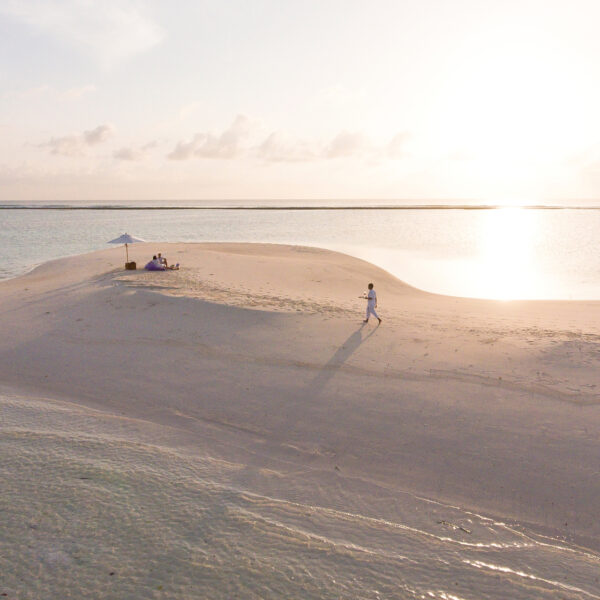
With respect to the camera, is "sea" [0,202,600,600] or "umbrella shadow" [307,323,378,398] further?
"umbrella shadow" [307,323,378,398]

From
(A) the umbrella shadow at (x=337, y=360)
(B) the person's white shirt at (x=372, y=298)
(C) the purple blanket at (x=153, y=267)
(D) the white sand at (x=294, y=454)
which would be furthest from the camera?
(C) the purple blanket at (x=153, y=267)

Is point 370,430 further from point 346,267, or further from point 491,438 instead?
point 346,267

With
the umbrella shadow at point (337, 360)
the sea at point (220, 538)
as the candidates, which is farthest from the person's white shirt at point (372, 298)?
the sea at point (220, 538)

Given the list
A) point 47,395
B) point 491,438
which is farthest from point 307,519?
point 47,395

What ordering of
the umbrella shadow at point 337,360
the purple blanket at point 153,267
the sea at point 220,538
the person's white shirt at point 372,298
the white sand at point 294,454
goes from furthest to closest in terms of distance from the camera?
1. the purple blanket at point 153,267
2. the person's white shirt at point 372,298
3. the umbrella shadow at point 337,360
4. the white sand at point 294,454
5. the sea at point 220,538

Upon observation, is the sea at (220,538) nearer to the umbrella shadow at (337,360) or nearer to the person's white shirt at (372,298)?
the umbrella shadow at (337,360)

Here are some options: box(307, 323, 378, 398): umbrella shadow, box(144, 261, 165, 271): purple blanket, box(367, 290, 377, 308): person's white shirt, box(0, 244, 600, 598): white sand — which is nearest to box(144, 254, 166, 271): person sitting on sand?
box(144, 261, 165, 271): purple blanket

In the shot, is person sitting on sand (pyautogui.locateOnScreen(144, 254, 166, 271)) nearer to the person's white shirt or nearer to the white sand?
the white sand
